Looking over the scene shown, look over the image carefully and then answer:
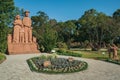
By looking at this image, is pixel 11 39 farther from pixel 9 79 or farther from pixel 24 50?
pixel 9 79

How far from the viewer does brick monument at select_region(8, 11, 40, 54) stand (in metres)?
28.9

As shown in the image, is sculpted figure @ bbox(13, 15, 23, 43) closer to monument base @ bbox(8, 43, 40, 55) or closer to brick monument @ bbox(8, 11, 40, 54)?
brick monument @ bbox(8, 11, 40, 54)

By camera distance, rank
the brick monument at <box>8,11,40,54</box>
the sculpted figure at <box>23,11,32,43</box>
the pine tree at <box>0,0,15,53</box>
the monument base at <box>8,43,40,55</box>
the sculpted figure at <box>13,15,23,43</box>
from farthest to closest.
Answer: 1. the pine tree at <box>0,0,15,53</box>
2. the sculpted figure at <box>23,11,32,43</box>
3. the sculpted figure at <box>13,15,23,43</box>
4. the brick monument at <box>8,11,40,54</box>
5. the monument base at <box>8,43,40,55</box>

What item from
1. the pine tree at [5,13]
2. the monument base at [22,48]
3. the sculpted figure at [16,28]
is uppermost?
the pine tree at [5,13]

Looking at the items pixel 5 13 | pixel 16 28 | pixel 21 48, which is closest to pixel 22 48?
pixel 21 48

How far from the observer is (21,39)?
3011 cm

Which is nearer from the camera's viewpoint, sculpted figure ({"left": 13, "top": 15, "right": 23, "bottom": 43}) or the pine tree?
sculpted figure ({"left": 13, "top": 15, "right": 23, "bottom": 43})

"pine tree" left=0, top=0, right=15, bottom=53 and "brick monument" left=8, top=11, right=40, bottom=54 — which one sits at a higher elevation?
"pine tree" left=0, top=0, right=15, bottom=53

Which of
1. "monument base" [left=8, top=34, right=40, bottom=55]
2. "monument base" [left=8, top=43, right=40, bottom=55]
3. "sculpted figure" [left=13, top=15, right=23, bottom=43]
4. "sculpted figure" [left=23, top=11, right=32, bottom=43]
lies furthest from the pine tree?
"monument base" [left=8, top=43, right=40, bottom=55]

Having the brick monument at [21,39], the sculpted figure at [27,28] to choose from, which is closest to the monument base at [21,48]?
the brick monument at [21,39]

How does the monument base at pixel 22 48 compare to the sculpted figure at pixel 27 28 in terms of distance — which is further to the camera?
the sculpted figure at pixel 27 28

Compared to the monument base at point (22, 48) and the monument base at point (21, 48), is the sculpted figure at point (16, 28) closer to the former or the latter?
the monument base at point (21, 48)

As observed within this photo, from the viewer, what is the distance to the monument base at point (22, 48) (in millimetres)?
28461

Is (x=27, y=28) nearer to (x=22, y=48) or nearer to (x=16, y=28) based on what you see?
(x=16, y=28)
